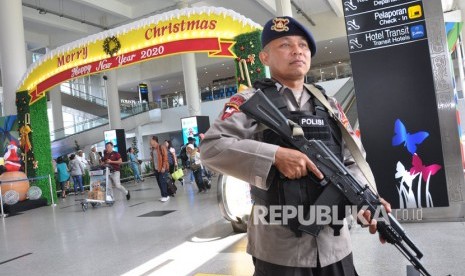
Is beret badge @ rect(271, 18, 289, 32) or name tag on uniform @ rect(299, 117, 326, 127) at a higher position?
beret badge @ rect(271, 18, 289, 32)

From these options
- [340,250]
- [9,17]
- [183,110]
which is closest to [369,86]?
[340,250]

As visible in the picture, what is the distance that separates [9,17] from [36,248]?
29.8 feet

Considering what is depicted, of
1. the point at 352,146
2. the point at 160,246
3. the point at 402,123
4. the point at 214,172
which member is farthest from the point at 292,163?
the point at 160,246

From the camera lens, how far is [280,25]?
55.1 inches

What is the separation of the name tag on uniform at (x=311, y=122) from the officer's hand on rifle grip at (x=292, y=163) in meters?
0.19

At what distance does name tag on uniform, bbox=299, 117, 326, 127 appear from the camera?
129cm

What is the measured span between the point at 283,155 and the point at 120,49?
822 cm

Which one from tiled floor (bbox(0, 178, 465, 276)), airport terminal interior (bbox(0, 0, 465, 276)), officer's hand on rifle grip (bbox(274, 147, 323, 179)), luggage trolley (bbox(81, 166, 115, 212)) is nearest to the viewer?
officer's hand on rifle grip (bbox(274, 147, 323, 179))

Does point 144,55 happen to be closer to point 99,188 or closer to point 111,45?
point 111,45

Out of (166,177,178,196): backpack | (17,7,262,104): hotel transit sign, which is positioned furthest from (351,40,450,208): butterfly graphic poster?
(166,177,178,196): backpack

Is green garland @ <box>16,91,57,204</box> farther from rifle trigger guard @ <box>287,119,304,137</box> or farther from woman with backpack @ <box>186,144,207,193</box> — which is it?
rifle trigger guard @ <box>287,119,304,137</box>

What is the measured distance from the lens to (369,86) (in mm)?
4238

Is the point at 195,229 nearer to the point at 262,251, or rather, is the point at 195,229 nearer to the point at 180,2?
the point at 262,251

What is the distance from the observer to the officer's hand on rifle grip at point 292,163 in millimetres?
1109
